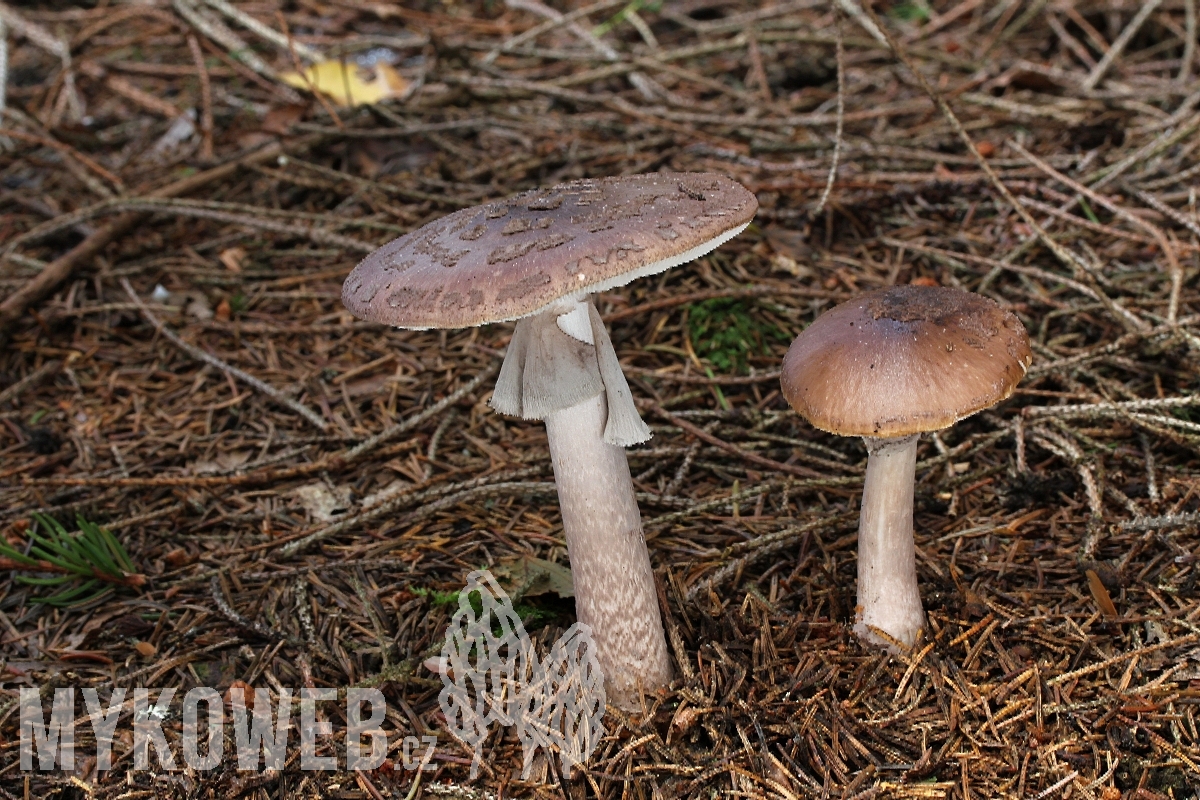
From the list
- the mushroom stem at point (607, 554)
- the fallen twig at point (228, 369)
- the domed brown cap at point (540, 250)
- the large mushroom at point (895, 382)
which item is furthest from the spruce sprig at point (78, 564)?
the large mushroom at point (895, 382)

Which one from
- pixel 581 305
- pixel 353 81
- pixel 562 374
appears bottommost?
pixel 353 81

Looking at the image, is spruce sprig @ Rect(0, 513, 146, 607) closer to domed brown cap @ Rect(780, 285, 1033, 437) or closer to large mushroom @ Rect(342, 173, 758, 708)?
large mushroom @ Rect(342, 173, 758, 708)

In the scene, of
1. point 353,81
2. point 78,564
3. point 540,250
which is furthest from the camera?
point 353,81

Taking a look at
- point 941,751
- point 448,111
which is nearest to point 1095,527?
point 941,751

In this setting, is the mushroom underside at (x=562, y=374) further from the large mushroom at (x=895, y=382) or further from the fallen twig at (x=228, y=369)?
the fallen twig at (x=228, y=369)

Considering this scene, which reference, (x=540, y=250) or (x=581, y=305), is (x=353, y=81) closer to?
(x=581, y=305)

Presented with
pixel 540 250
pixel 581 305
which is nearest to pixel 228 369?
pixel 581 305

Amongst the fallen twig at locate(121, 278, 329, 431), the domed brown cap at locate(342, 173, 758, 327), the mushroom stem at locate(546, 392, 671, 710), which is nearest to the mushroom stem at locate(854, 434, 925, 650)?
the mushroom stem at locate(546, 392, 671, 710)
